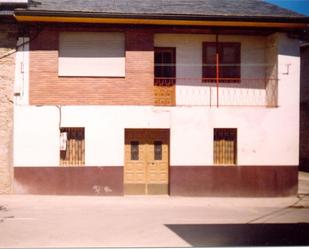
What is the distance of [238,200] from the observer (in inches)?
622

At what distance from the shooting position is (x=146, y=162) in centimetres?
1661

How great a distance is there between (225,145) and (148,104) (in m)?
3.10

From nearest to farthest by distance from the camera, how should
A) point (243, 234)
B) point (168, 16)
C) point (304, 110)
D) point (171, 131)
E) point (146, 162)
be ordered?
point (243, 234) < point (168, 16) < point (171, 131) < point (146, 162) < point (304, 110)

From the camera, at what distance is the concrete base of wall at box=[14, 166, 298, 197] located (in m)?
15.7

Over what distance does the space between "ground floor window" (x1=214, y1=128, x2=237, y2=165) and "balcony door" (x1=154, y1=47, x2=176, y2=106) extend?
2.03 meters

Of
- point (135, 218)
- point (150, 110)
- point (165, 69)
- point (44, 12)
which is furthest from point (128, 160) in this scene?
point (44, 12)


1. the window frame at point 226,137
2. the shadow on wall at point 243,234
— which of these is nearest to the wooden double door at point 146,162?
the window frame at point 226,137

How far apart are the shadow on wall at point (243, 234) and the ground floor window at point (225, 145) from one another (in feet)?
17.0

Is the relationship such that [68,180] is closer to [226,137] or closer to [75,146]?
[75,146]

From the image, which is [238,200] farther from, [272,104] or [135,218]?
[135,218]

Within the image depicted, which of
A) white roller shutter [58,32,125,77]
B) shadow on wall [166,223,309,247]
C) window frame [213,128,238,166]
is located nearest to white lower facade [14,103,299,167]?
window frame [213,128,238,166]

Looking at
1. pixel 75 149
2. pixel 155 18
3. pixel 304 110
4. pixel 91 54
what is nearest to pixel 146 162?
pixel 75 149

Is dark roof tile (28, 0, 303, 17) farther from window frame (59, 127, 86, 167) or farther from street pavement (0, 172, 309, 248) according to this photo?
street pavement (0, 172, 309, 248)

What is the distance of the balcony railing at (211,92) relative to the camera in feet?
55.5
